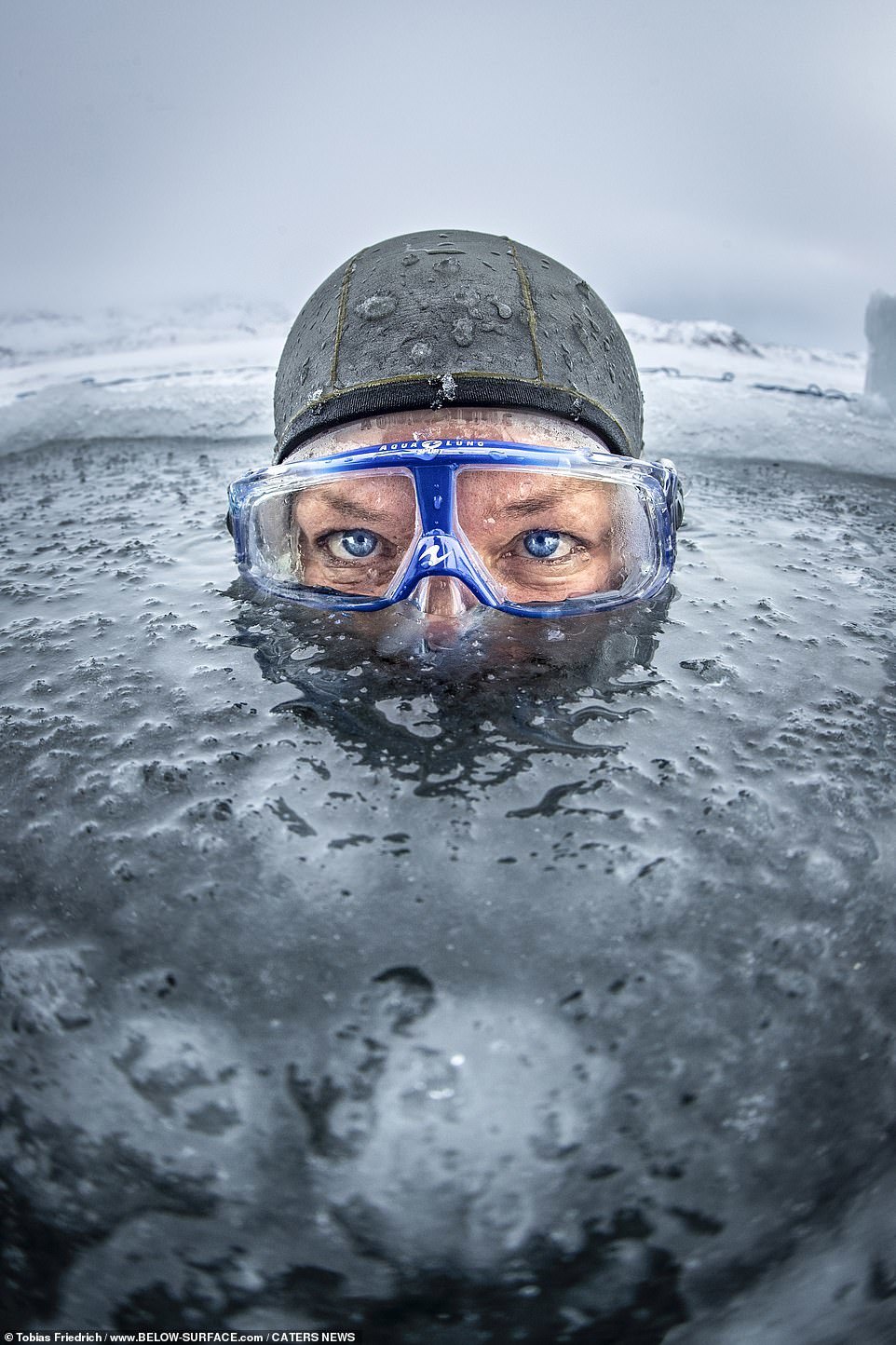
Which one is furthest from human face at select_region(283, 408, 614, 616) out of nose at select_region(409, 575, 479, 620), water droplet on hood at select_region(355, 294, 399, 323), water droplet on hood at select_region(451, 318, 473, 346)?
water droplet on hood at select_region(355, 294, 399, 323)

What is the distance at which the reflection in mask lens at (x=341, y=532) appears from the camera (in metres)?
2.25

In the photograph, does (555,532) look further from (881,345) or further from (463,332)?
(881,345)

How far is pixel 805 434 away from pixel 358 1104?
581cm

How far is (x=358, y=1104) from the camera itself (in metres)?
1.06

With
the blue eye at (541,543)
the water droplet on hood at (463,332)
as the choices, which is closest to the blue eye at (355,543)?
the blue eye at (541,543)

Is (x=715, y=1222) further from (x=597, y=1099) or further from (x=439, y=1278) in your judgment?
(x=439, y=1278)

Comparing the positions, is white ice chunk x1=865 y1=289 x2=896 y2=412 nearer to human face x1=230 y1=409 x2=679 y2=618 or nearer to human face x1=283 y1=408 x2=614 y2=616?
human face x1=230 y1=409 x2=679 y2=618

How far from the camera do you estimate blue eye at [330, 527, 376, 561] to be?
238cm

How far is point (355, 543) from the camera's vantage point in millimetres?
2418

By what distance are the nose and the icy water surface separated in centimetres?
22

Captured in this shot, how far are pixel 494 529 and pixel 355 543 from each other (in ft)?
1.45

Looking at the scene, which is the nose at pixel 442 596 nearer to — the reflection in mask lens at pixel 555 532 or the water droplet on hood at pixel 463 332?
the reflection in mask lens at pixel 555 532

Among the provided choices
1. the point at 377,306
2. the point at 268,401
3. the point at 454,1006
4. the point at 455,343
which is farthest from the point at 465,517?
the point at 268,401

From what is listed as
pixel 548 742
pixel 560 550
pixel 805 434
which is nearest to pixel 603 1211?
pixel 548 742
